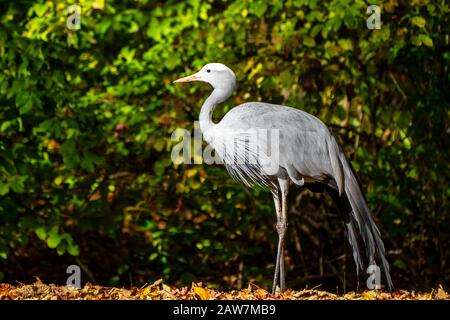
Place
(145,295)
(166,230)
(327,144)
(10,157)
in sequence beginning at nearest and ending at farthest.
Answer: (145,295)
(327,144)
(10,157)
(166,230)

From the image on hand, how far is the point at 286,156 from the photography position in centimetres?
684

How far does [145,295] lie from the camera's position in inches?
223

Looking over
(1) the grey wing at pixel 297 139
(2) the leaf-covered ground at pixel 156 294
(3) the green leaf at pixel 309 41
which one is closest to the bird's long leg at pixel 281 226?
(1) the grey wing at pixel 297 139

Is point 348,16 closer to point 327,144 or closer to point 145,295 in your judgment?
point 327,144

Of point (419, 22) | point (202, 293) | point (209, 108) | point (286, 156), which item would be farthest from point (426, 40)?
point (202, 293)

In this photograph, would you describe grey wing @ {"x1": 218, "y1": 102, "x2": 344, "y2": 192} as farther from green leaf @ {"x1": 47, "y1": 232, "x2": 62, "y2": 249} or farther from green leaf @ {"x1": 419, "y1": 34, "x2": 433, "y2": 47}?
green leaf @ {"x1": 47, "y1": 232, "x2": 62, "y2": 249}

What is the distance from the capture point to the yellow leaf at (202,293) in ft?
18.3

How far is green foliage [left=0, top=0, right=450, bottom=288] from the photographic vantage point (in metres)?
8.60

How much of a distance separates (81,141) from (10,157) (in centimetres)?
73

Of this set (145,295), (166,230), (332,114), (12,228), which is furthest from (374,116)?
(145,295)

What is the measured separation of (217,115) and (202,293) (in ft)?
12.6

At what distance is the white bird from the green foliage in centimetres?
172

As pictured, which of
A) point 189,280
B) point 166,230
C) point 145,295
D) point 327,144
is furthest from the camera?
point 166,230

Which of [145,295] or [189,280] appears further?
[189,280]
